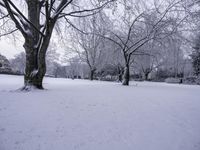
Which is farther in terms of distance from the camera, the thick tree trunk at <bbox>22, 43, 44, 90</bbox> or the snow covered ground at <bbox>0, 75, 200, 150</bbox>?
the thick tree trunk at <bbox>22, 43, 44, 90</bbox>

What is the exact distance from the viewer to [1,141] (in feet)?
8.54

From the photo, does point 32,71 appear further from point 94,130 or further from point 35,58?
point 94,130

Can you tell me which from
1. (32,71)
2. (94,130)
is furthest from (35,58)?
(94,130)

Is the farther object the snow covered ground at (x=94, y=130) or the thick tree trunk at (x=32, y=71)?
the thick tree trunk at (x=32, y=71)

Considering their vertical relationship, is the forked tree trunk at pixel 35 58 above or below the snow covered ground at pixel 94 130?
above

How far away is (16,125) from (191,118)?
3.77m

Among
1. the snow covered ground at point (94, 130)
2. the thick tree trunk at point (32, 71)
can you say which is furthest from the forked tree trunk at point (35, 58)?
the snow covered ground at point (94, 130)

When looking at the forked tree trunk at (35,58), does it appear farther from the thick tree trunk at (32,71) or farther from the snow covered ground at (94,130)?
the snow covered ground at (94,130)

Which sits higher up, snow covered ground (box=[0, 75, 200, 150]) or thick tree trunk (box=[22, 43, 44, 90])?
thick tree trunk (box=[22, 43, 44, 90])

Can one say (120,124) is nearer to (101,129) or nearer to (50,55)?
(101,129)

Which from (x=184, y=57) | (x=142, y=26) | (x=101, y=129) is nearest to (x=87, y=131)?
(x=101, y=129)

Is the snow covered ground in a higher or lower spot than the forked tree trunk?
lower

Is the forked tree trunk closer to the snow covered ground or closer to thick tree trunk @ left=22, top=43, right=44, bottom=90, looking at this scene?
thick tree trunk @ left=22, top=43, right=44, bottom=90

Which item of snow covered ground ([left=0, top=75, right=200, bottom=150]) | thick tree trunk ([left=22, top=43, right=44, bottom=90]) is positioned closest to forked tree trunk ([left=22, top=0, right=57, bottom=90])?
thick tree trunk ([left=22, top=43, right=44, bottom=90])
